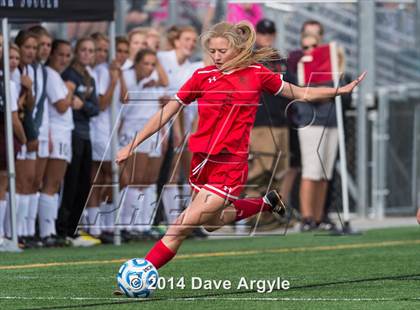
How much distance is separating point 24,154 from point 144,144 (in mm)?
2061

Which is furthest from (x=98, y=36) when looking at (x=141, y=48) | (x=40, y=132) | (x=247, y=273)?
(x=247, y=273)

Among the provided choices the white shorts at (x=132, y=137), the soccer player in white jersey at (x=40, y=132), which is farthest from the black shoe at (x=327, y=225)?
the soccer player in white jersey at (x=40, y=132)

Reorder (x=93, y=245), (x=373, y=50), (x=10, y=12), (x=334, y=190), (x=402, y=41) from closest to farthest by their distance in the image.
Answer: (x=10, y=12), (x=93, y=245), (x=334, y=190), (x=373, y=50), (x=402, y=41)

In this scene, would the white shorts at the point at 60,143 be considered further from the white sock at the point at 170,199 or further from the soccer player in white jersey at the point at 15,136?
the white sock at the point at 170,199

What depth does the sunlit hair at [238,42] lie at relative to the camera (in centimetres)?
940

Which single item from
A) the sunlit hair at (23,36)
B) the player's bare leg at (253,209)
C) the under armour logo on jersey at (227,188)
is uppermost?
the sunlit hair at (23,36)

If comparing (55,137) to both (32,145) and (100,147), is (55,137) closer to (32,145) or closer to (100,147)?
(32,145)

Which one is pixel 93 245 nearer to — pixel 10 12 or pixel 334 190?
pixel 10 12

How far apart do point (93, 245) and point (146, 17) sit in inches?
240

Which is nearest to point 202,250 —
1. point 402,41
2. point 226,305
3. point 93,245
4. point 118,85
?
point 93,245

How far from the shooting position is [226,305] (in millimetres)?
8391

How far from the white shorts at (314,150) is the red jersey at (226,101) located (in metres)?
7.87

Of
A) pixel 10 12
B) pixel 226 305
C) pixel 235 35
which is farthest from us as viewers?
pixel 10 12

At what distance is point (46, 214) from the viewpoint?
1459 centimetres
